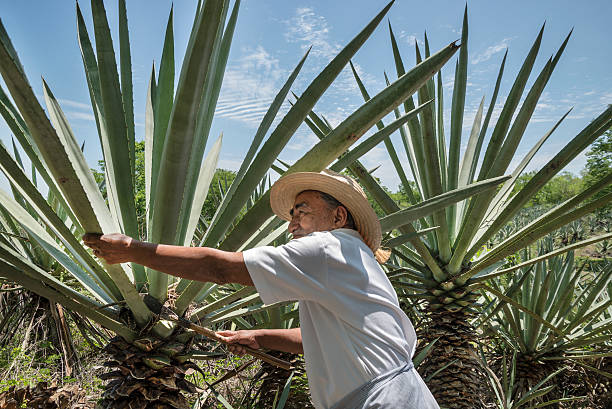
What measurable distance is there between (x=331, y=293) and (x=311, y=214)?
0.39 meters

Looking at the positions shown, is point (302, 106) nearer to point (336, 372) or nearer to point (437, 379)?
point (336, 372)

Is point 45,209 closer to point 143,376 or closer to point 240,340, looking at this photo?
point 143,376

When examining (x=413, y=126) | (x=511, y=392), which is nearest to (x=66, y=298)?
(x=413, y=126)

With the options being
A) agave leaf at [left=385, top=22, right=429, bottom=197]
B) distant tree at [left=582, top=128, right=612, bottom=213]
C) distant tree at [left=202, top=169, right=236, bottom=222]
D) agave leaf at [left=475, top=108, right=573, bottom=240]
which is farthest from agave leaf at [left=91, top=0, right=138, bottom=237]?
distant tree at [left=582, top=128, right=612, bottom=213]

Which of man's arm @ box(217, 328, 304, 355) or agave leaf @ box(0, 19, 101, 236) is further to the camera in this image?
man's arm @ box(217, 328, 304, 355)

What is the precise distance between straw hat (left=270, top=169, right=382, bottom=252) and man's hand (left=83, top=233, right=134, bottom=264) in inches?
22.3

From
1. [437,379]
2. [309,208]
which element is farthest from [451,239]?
[309,208]

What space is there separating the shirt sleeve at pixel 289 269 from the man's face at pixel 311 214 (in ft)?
0.82

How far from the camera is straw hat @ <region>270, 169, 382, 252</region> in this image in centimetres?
164

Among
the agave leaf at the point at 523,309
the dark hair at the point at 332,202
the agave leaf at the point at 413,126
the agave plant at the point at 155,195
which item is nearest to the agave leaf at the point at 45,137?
the agave plant at the point at 155,195

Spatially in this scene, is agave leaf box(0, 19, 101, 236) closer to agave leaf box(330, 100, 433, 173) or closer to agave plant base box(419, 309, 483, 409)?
agave leaf box(330, 100, 433, 173)

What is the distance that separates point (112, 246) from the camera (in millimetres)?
1185

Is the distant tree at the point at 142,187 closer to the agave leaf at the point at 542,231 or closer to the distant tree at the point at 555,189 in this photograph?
the agave leaf at the point at 542,231

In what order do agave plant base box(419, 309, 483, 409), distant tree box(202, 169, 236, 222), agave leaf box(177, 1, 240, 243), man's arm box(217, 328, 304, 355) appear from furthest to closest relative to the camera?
distant tree box(202, 169, 236, 222), agave plant base box(419, 309, 483, 409), man's arm box(217, 328, 304, 355), agave leaf box(177, 1, 240, 243)
